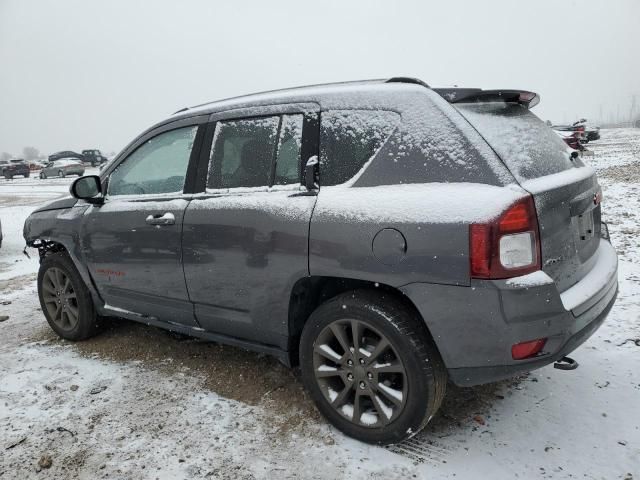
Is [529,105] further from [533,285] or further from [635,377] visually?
[635,377]

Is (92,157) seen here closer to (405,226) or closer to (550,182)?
(405,226)

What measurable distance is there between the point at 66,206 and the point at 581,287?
3.75 metres

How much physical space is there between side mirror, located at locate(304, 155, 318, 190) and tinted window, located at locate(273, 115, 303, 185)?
7cm

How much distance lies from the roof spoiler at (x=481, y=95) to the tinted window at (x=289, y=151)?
774 mm

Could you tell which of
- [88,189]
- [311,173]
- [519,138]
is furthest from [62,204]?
[519,138]

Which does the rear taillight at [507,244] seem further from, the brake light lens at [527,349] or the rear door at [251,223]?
the rear door at [251,223]

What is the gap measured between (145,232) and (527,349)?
7.98 ft

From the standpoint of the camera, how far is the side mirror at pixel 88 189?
352 centimetres

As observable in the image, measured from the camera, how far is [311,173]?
8.23ft

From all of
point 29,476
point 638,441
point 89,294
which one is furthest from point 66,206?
point 638,441

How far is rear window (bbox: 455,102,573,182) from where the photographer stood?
2.16 metres

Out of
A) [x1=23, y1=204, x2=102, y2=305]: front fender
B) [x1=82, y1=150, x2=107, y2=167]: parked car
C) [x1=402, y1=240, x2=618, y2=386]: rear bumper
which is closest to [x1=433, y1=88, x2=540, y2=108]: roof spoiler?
[x1=402, y1=240, x2=618, y2=386]: rear bumper

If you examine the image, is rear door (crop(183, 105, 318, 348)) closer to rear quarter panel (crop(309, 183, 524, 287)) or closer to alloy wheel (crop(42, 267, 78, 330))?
rear quarter panel (crop(309, 183, 524, 287))

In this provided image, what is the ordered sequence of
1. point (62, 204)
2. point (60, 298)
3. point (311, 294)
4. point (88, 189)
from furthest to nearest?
point (60, 298) < point (62, 204) < point (88, 189) < point (311, 294)
